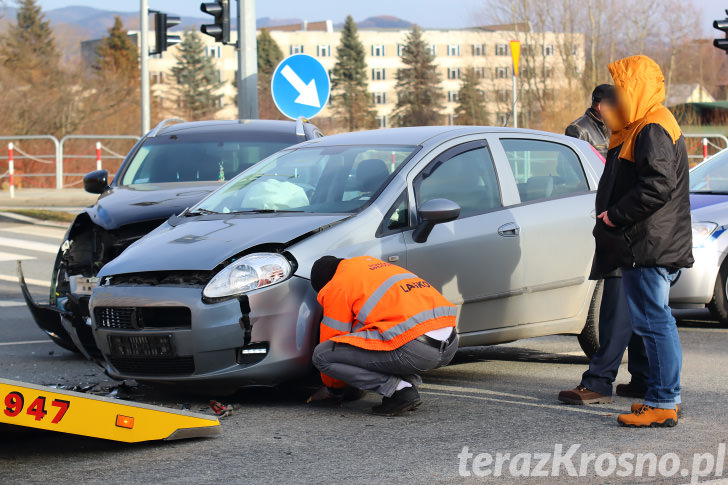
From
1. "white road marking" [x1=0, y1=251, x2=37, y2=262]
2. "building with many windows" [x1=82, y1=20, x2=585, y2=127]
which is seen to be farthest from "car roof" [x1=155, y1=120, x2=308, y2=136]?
"building with many windows" [x1=82, y1=20, x2=585, y2=127]

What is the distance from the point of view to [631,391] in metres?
6.01

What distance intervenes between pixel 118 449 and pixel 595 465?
217cm

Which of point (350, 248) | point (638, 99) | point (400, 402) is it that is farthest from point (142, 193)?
point (638, 99)

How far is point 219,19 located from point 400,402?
34.7ft

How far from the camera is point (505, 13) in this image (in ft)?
171

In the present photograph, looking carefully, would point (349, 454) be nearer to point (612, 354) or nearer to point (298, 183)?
point (612, 354)

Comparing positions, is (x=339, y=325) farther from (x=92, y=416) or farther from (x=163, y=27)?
(x=163, y=27)

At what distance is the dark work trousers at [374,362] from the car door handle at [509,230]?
3.84 feet

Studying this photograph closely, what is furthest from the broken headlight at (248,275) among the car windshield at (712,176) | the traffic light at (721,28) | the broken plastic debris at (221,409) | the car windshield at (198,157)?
the traffic light at (721,28)

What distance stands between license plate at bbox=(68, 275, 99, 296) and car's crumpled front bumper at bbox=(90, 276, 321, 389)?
128cm

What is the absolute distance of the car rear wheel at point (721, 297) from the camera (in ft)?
29.4

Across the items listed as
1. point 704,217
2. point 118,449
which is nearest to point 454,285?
point 118,449

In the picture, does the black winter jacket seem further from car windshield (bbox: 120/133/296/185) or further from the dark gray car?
car windshield (bbox: 120/133/296/185)

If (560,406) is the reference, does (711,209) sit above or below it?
above
